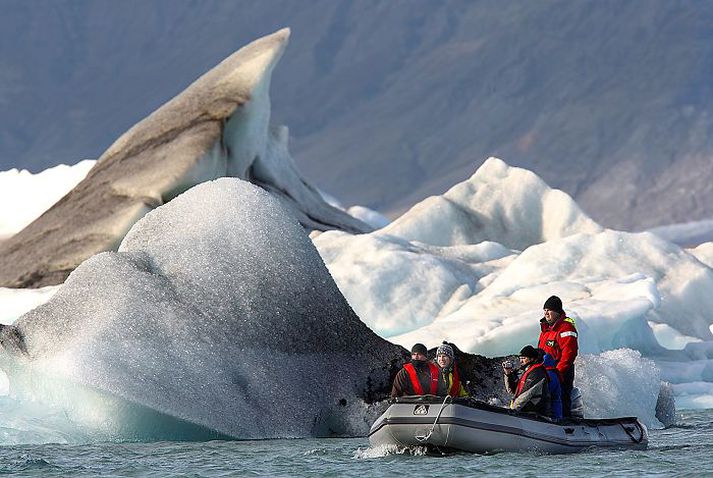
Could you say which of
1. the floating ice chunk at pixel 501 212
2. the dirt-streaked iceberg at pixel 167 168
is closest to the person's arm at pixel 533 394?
the dirt-streaked iceberg at pixel 167 168

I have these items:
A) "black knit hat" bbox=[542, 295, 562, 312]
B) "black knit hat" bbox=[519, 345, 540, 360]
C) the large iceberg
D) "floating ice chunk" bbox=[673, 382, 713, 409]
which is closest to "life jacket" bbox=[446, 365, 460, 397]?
"black knit hat" bbox=[519, 345, 540, 360]

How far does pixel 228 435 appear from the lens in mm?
15398

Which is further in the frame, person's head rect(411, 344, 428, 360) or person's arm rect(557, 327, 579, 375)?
person's head rect(411, 344, 428, 360)

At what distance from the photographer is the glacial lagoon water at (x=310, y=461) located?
13203 millimetres

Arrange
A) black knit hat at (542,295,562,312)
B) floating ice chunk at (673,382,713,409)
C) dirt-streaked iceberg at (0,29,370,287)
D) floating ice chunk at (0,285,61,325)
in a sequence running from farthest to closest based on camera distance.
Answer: dirt-streaked iceberg at (0,29,370,287)
floating ice chunk at (0,285,61,325)
floating ice chunk at (673,382,713,409)
black knit hat at (542,295,562,312)

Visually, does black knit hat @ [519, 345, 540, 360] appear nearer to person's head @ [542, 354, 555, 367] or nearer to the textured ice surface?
person's head @ [542, 354, 555, 367]

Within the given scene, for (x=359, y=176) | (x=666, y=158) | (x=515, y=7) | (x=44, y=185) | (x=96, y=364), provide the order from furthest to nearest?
1. (x=515, y=7)
2. (x=359, y=176)
3. (x=666, y=158)
4. (x=44, y=185)
5. (x=96, y=364)

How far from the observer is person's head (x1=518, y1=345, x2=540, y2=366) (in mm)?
14430

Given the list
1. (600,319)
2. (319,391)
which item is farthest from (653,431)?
(319,391)

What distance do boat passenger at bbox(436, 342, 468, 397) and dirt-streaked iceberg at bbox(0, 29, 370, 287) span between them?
446 inches

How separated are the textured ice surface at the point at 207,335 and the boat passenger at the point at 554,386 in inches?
91.3

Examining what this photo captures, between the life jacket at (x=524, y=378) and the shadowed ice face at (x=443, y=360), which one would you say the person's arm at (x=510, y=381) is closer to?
the life jacket at (x=524, y=378)

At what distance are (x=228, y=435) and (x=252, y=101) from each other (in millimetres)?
12487

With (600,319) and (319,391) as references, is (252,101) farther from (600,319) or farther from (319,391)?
(319,391)
